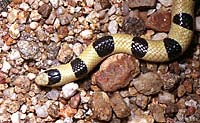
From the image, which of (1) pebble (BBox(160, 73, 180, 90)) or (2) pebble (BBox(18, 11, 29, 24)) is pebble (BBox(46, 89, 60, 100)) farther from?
(1) pebble (BBox(160, 73, 180, 90))

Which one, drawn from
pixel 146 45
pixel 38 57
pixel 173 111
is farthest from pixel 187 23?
pixel 38 57

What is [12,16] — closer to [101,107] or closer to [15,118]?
[15,118]

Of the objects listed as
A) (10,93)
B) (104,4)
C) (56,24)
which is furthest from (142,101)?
(10,93)

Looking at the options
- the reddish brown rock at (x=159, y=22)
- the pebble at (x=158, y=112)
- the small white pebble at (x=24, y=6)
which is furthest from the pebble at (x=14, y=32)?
the pebble at (x=158, y=112)

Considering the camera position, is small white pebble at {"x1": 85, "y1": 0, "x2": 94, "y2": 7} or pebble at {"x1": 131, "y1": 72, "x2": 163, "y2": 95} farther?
small white pebble at {"x1": 85, "y1": 0, "x2": 94, "y2": 7}

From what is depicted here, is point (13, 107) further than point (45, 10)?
No

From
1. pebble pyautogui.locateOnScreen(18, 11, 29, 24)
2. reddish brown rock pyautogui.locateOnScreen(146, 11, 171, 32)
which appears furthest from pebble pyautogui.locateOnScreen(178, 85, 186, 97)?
pebble pyautogui.locateOnScreen(18, 11, 29, 24)

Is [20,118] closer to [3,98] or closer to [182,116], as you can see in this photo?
[3,98]
